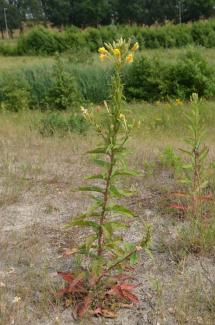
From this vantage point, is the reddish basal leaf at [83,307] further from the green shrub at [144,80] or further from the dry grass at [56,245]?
the green shrub at [144,80]

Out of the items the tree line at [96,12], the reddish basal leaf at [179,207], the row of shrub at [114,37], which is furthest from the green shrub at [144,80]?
the tree line at [96,12]

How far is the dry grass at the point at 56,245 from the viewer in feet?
7.88

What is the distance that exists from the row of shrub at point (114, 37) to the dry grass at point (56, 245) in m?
20.0

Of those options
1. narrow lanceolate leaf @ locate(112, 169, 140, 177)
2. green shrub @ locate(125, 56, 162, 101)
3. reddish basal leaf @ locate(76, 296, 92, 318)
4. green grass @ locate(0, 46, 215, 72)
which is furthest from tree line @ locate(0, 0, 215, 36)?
reddish basal leaf @ locate(76, 296, 92, 318)

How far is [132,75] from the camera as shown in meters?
11.9

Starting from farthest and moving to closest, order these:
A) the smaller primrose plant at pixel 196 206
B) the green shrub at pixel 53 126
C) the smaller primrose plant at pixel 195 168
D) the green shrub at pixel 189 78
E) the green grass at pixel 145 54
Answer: the green grass at pixel 145 54 → the green shrub at pixel 189 78 → the green shrub at pixel 53 126 → the smaller primrose plant at pixel 195 168 → the smaller primrose plant at pixel 196 206

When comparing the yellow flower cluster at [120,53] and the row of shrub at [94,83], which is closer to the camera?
the yellow flower cluster at [120,53]

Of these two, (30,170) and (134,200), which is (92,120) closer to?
(134,200)

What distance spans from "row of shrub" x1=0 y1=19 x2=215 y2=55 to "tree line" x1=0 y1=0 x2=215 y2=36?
2159 centimetres

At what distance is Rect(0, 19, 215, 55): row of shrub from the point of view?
24250 mm

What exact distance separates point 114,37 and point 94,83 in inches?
541

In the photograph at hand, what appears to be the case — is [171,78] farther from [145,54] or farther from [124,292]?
[124,292]

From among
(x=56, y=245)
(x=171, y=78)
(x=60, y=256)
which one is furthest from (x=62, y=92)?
(x=60, y=256)

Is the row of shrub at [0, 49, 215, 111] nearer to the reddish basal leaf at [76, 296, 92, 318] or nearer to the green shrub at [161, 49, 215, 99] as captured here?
the green shrub at [161, 49, 215, 99]
